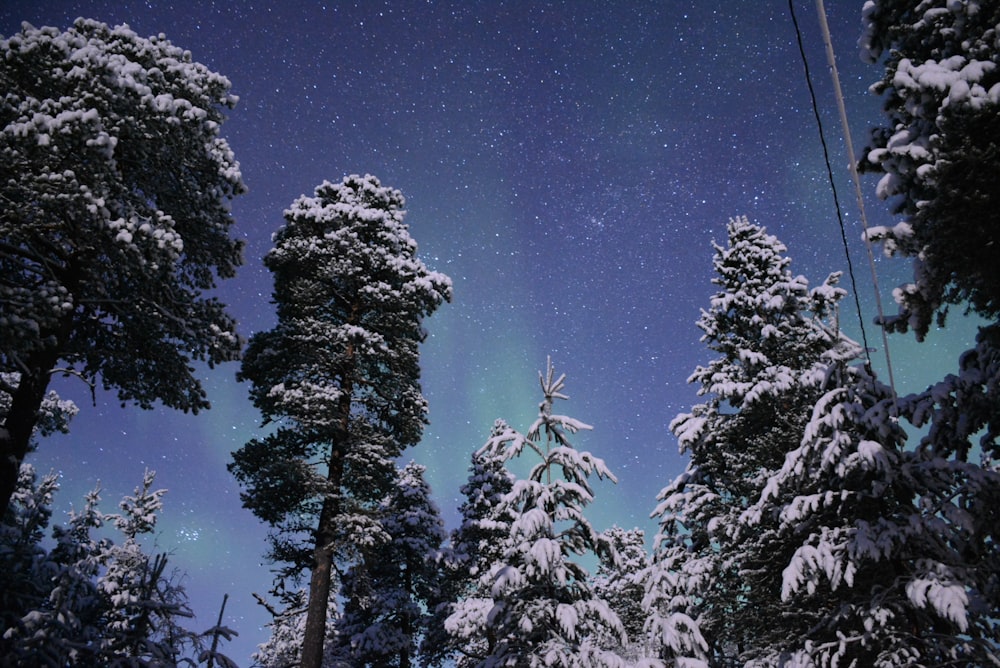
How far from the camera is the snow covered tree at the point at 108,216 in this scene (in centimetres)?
789

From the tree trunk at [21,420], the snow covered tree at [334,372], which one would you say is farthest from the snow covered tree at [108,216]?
the snow covered tree at [334,372]

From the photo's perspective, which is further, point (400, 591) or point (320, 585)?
point (400, 591)

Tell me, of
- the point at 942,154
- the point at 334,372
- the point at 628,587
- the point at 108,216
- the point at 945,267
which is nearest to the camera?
the point at 942,154

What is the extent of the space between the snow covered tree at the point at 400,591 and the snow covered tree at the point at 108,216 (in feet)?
32.4

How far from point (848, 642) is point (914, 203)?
7.61 meters

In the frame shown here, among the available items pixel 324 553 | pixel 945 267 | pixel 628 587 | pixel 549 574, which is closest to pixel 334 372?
pixel 324 553

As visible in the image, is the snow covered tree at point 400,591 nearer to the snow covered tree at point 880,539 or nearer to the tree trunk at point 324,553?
the tree trunk at point 324,553

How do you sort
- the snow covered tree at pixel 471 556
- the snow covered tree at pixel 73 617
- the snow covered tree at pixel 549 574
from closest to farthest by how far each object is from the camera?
1. the snow covered tree at pixel 73 617
2. the snow covered tree at pixel 549 574
3. the snow covered tree at pixel 471 556

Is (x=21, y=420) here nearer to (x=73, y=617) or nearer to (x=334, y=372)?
(x=73, y=617)

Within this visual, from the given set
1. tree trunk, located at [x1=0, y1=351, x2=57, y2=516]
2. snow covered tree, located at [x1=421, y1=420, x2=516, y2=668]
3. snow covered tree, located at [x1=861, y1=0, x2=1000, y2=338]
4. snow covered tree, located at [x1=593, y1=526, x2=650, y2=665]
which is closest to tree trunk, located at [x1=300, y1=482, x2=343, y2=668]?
tree trunk, located at [x1=0, y1=351, x2=57, y2=516]

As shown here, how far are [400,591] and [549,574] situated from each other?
1075 centimetres

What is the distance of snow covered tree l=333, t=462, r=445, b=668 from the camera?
18.5 meters

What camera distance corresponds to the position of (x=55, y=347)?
8.94 m

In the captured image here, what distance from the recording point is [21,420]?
8.41 metres
